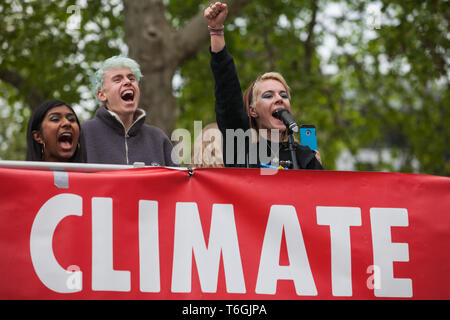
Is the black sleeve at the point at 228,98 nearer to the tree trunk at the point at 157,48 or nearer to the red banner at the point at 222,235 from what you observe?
the red banner at the point at 222,235

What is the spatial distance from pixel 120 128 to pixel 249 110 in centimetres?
97

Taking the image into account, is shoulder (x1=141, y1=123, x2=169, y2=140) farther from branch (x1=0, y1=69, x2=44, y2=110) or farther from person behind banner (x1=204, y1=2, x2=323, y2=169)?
branch (x1=0, y1=69, x2=44, y2=110)

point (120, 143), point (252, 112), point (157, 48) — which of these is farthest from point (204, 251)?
point (157, 48)

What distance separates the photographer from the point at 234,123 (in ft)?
12.4

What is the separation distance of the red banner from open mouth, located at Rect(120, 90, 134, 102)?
4.15ft

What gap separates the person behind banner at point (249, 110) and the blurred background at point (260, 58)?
3894 millimetres

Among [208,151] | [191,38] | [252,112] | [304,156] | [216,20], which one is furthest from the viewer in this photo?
[191,38]

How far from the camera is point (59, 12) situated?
9.45m

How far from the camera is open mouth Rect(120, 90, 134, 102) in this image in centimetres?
438

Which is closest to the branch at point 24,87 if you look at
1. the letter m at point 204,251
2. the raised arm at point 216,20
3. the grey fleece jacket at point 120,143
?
the grey fleece jacket at point 120,143

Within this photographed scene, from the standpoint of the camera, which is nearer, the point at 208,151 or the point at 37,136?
the point at 37,136

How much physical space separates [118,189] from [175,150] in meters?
1.50

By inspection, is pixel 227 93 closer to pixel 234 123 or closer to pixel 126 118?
pixel 234 123

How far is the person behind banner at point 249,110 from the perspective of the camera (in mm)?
3611
